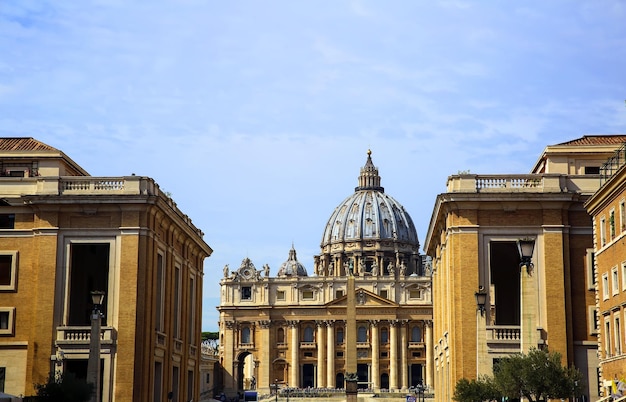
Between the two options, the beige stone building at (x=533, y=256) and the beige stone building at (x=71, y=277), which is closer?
the beige stone building at (x=71, y=277)

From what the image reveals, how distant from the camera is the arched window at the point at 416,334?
6704 inches

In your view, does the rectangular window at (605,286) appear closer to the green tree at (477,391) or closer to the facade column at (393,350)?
the green tree at (477,391)

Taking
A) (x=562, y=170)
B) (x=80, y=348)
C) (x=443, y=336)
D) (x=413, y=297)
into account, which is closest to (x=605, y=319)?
(x=562, y=170)

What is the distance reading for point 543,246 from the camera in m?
58.1

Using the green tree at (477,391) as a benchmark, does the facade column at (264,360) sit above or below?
above

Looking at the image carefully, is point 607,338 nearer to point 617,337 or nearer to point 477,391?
point 617,337

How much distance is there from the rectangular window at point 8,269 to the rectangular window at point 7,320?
1201 millimetres

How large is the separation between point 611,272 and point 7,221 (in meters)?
32.6

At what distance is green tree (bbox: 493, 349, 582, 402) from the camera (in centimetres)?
3750

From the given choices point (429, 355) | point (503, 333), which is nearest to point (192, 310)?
point (503, 333)

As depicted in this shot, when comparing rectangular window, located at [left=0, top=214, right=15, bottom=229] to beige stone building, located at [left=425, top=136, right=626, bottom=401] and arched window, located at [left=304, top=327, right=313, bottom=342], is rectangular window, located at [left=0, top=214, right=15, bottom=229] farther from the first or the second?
arched window, located at [left=304, top=327, right=313, bottom=342]

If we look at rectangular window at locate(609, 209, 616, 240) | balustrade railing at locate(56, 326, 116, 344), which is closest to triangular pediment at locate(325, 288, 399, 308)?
balustrade railing at locate(56, 326, 116, 344)

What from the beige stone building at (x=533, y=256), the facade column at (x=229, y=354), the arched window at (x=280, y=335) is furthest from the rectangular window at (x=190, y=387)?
the arched window at (x=280, y=335)

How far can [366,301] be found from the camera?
6713 inches
